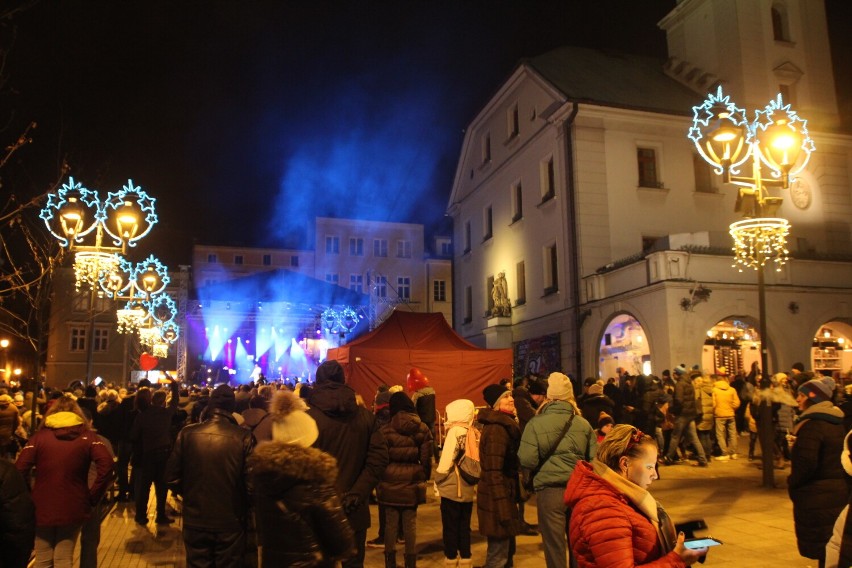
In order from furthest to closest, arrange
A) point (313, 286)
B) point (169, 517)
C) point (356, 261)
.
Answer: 1. point (356, 261)
2. point (313, 286)
3. point (169, 517)

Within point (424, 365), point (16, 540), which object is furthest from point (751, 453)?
point (16, 540)

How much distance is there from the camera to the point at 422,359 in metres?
16.5

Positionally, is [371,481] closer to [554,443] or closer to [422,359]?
[554,443]

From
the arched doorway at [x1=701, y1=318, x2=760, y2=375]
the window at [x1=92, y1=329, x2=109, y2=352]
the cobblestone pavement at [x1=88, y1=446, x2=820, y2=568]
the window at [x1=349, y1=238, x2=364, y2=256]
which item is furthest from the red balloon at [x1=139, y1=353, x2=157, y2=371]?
the window at [x1=92, y1=329, x2=109, y2=352]

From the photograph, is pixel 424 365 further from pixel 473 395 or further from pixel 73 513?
pixel 73 513

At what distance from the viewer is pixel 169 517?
991 cm

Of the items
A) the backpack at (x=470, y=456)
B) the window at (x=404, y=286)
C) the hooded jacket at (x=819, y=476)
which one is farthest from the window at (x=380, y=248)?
the hooded jacket at (x=819, y=476)

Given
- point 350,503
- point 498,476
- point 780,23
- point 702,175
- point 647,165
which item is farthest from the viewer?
point 780,23

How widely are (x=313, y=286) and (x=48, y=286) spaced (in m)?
35.4

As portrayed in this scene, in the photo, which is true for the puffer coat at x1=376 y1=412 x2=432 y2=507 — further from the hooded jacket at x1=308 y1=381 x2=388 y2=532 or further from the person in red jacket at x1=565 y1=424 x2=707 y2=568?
the person in red jacket at x1=565 y1=424 x2=707 y2=568

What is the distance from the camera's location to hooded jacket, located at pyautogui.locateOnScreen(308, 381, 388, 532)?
5277mm

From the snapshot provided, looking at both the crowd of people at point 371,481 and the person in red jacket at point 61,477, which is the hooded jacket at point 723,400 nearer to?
the crowd of people at point 371,481

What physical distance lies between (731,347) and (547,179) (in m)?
10.4

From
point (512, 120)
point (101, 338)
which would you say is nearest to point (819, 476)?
point (512, 120)
